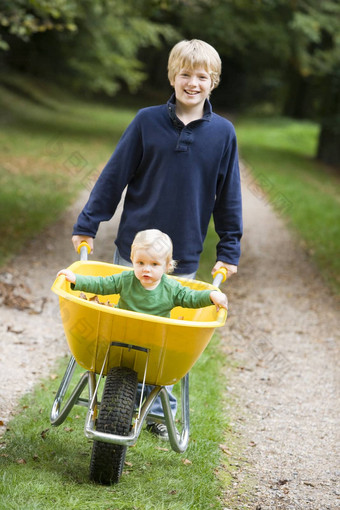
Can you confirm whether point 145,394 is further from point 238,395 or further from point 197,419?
point 238,395

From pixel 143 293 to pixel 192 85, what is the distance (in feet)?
3.46

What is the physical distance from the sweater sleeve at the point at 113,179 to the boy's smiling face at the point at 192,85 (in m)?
0.27

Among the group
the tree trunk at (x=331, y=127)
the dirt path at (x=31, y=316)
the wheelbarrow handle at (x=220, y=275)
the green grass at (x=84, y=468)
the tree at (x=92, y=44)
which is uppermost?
the tree at (x=92, y=44)

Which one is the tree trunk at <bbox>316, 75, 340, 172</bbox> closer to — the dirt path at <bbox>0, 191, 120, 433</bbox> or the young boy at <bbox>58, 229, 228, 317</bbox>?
the dirt path at <bbox>0, 191, 120, 433</bbox>

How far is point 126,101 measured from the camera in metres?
36.9

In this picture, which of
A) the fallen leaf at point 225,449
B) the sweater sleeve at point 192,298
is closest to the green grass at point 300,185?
the fallen leaf at point 225,449

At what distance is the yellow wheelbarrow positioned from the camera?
2.72m

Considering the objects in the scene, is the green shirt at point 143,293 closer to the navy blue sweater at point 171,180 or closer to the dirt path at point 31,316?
the navy blue sweater at point 171,180

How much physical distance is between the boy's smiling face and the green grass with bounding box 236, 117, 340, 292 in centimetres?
525

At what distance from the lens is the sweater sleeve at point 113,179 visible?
3352 mm

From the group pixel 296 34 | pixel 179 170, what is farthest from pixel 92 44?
pixel 179 170

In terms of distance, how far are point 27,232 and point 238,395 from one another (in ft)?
16.6

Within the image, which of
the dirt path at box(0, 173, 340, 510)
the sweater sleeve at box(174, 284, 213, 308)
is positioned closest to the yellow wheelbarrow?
the sweater sleeve at box(174, 284, 213, 308)

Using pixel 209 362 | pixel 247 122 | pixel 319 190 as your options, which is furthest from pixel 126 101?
pixel 209 362
